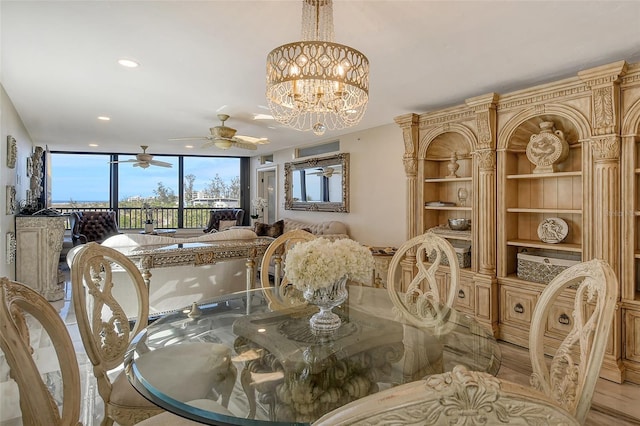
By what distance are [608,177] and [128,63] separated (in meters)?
3.91

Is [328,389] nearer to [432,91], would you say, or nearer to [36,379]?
[36,379]

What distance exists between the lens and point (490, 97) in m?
3.41

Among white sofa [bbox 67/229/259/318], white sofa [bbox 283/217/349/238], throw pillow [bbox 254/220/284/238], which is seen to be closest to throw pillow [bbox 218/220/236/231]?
throw pillow [bbox 254/220/284/238]

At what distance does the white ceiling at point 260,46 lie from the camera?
6.80 ft

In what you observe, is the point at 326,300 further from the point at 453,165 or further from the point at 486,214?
the point at 453,165

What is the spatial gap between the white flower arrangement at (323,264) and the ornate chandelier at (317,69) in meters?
0.84

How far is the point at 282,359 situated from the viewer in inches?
54.4

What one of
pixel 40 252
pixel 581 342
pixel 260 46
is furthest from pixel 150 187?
pixel 581 342

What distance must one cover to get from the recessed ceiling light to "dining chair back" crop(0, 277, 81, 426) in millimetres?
2397

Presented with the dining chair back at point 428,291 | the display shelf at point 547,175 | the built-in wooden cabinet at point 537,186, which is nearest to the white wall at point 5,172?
the dining chair back at point 428,291

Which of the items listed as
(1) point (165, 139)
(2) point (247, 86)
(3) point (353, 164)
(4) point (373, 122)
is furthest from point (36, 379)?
(1) point (165, 139)

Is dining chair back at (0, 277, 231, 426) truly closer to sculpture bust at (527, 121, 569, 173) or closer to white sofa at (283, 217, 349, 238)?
sculpture bust at (527, 121, 569, 173)

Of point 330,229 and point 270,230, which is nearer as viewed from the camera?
point 330,229

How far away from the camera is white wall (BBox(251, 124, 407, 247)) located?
4.95 metres
